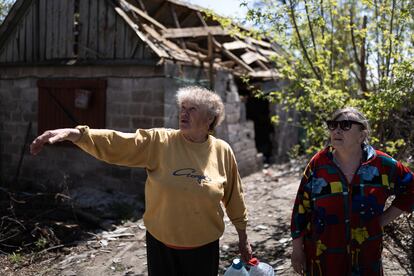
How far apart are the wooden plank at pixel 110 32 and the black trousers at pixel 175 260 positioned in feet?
18.2

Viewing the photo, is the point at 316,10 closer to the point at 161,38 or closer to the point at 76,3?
the point at 161,38

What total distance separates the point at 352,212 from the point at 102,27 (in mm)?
6334

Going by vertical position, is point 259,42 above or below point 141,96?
above

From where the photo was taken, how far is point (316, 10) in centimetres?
555

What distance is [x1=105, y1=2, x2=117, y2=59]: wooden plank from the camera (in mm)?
7551

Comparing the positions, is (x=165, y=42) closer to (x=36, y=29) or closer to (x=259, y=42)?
(x=36, y=29)

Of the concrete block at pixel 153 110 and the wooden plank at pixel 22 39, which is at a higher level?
the wooden plank at pixel 22 39

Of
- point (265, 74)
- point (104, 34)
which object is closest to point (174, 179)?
point (104, 34)

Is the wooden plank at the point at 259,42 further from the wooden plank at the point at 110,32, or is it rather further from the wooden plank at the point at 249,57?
the wooden plank at the point at 110,32

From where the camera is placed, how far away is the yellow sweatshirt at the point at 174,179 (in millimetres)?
2490

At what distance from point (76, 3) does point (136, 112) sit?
2.43 meters

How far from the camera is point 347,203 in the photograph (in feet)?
7.99

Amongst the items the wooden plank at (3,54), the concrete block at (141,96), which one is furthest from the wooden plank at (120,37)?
the wooden plank at (3,54)

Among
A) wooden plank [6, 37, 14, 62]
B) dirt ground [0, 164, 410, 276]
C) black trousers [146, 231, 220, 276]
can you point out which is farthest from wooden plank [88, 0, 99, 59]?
black trousers [146, 231, 220, 276]
